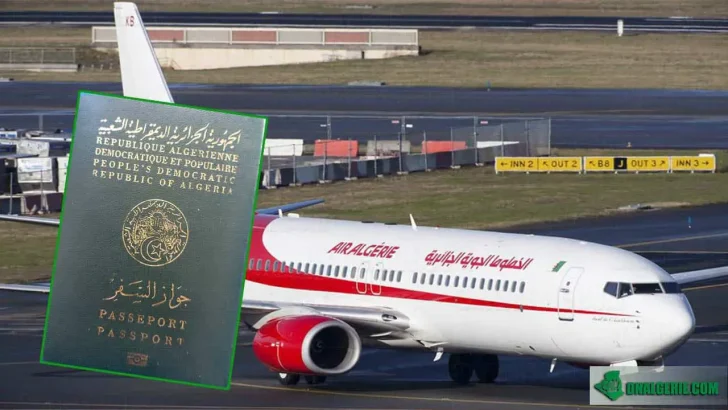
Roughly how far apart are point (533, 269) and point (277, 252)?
329 inches

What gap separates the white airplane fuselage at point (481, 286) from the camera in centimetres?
3431

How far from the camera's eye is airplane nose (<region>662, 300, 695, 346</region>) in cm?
3369

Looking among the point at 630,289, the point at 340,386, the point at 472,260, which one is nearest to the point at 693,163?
the point at 472,260

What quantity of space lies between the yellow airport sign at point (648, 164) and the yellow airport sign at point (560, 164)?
292 centimetres

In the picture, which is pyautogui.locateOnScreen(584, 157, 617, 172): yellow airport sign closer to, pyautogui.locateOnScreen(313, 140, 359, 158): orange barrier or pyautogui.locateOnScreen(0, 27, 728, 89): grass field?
pyautogui.locateOnScreen(313, 140, 359, 158): orange barrier

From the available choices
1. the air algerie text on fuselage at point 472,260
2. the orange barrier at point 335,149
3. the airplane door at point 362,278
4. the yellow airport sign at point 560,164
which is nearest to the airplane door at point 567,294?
the air algerie text on fuselage at point 472,260

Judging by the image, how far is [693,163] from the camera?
87.3 metres

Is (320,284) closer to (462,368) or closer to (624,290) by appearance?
(462,368)

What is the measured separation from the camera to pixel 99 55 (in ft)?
491

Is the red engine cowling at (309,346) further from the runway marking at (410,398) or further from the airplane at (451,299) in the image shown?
the runway marking at (410,398)

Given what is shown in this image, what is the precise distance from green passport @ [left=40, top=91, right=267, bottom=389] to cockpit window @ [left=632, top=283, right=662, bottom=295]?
41.7 ft

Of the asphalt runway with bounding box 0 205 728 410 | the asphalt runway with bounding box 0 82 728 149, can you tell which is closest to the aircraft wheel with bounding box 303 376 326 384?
the asphalt runway with bounding box 0 205 728 410

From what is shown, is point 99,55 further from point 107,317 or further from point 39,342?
point 107,317

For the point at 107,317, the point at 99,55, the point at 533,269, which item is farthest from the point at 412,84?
the point at 107,317
